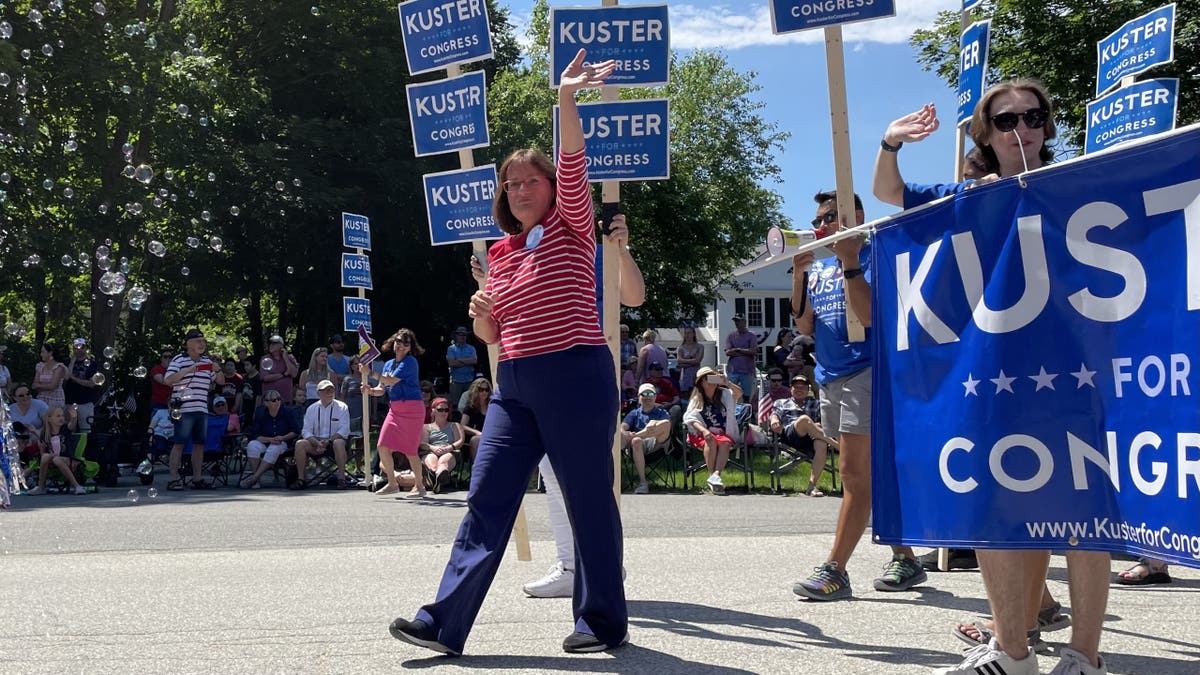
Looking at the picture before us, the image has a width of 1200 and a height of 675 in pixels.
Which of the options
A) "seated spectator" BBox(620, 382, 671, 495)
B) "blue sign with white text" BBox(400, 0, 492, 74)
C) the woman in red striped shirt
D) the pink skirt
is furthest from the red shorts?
the woman in red striped shirt

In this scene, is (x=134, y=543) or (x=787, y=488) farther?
(x=787, y=488)

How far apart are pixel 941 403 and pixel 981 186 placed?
690 millimetres

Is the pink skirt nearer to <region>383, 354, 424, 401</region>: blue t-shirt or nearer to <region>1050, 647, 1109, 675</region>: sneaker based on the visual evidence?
Result: <region>383, 354, 424, 401</region>: blue t-shirt

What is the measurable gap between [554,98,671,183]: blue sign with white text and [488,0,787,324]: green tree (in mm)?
25473

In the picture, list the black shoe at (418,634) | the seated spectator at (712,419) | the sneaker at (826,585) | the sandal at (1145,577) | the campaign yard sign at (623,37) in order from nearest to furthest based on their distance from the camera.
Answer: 1. the black shoe at (418,634)
2. the sneaker at (826,585)
3. the sandal at (1145,577)
4. the campaign yard sign at (623,37)
5. the seated spectator at (712,419)

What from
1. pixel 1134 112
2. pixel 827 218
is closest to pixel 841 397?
pixel 827 218

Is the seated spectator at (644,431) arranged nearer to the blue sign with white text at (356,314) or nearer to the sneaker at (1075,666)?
the blue sign with white text at (356,314)

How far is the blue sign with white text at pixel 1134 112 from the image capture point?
9562 millimetres

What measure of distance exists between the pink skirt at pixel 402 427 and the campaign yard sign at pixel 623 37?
7.71 meters

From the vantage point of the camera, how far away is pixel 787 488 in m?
14.7

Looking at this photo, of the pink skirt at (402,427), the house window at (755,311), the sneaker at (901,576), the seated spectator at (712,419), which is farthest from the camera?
the house window at (755,311)

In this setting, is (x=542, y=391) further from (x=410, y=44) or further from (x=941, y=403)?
(x=410, y=44)

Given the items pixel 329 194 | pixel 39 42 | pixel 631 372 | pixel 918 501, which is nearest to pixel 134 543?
pixel 918 501

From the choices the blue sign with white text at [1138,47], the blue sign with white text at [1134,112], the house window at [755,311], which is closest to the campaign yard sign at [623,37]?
the blue sign with white text at [1134,112]
